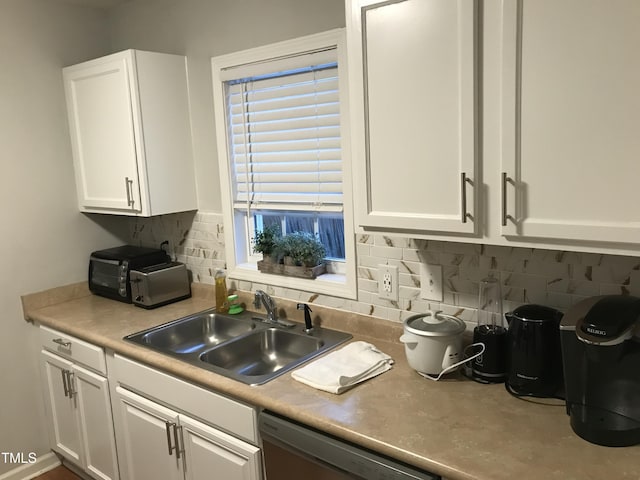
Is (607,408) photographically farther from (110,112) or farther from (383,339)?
(110,112)

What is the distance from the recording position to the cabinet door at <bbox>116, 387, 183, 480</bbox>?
82.4 inches

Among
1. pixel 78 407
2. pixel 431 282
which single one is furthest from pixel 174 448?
pixel 431 282

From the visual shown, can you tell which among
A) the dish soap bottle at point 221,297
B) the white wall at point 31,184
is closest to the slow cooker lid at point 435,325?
the dish soap bottle at point 221,297

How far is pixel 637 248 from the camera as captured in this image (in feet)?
4.08

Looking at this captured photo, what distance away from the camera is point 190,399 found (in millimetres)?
1981

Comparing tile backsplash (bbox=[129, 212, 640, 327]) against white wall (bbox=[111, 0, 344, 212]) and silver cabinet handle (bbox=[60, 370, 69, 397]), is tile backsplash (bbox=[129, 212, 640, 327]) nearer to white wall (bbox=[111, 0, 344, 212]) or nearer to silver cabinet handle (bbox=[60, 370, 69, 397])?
white wall (bbox=[111, 0, 344, 212])

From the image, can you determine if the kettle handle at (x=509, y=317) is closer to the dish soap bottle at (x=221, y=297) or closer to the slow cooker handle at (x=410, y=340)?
the slow cooker handle at (x=410, y=340)

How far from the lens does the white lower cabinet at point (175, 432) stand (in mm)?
1836

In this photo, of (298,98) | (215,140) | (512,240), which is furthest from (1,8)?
(512,240)

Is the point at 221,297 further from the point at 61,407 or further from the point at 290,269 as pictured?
the point at 61,407

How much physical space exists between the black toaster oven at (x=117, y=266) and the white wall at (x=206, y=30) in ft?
1.31

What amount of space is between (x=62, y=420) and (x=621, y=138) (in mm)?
2825

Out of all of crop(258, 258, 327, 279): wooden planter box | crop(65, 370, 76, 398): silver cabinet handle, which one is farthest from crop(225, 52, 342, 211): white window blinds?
crop(65, 370, 76, 398): silver cabinet handle

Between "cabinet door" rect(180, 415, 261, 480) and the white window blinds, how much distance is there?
1.03 meters
